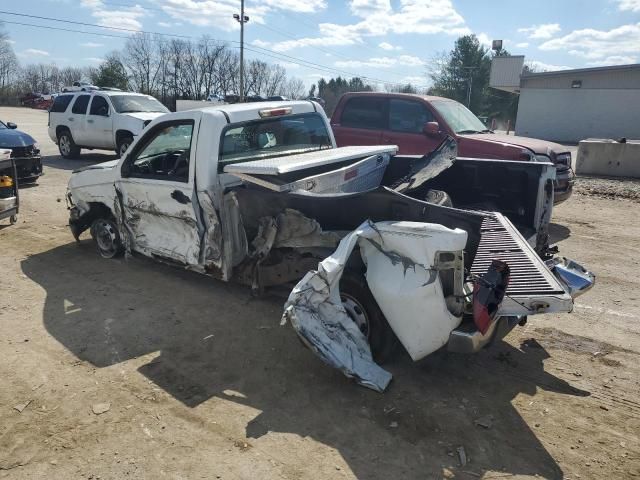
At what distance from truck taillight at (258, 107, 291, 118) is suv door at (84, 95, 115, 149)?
10222 mm

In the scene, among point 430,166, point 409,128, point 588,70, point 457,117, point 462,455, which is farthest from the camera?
point 588,70

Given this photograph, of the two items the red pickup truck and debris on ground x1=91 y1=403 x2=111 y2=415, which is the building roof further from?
debris on ground x1=91 y1=403 x2=111 y2=415

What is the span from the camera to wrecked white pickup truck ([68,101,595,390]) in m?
3.25

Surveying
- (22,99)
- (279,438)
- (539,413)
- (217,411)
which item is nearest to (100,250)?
(217,411)

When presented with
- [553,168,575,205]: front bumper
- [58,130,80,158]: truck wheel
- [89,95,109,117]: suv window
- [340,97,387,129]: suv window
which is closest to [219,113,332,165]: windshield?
[340,97,387,129]: suv window

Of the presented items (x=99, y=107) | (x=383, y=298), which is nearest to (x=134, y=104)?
(x=99, y=107)

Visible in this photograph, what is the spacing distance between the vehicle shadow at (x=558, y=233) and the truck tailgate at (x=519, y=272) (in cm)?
407

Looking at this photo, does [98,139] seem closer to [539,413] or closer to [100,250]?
[100,250]

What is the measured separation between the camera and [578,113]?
3088 centimetres

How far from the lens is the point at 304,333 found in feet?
11.4

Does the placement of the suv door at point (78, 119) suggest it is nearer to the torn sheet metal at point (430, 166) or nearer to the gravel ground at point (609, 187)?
the torn sheet metal at point (430, 166)

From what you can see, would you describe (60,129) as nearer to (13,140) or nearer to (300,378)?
(13,140)

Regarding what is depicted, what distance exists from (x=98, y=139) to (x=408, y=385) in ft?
43.6

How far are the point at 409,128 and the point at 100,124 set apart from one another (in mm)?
9507
